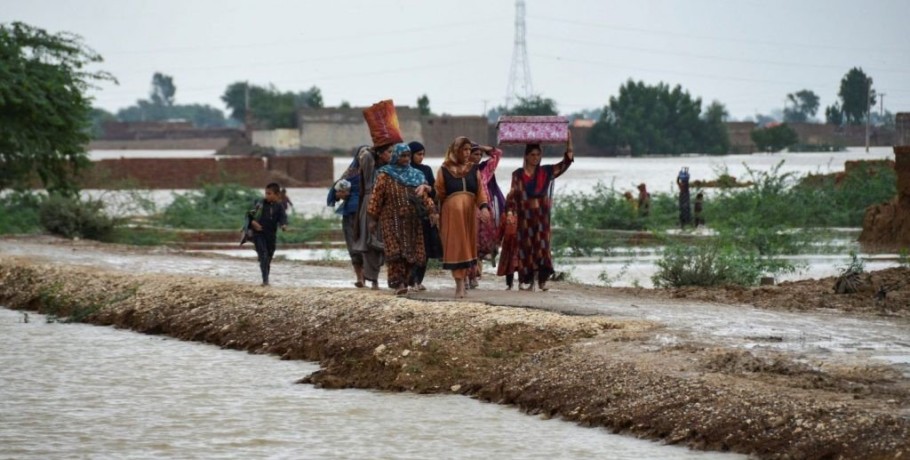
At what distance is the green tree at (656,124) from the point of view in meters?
89.7

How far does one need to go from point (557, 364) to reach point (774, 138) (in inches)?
3377

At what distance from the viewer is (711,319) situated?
12.0 metres

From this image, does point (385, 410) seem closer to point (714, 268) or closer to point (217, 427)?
point (217, 427)

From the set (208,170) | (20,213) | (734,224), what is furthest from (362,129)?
(734,224)

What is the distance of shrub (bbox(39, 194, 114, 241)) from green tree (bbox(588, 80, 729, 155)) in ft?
209

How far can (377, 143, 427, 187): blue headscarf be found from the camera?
13047 millimetres

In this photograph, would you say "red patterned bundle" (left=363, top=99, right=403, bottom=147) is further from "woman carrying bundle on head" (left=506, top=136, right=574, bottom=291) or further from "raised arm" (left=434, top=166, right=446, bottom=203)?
"woman carrying bundle on head" (left=506, top=136, right=574, bottom=291)

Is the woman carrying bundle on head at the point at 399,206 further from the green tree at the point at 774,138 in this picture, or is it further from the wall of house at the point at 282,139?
the green tree at the point at 774,138

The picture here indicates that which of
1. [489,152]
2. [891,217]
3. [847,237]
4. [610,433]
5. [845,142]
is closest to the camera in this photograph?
[610,433]

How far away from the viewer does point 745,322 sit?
11.9 m

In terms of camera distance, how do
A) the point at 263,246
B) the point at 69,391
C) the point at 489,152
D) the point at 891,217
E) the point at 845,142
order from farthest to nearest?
1. the point at 845,142
2. the point at 891,217
3. the point at 263,246
4. the point at 489,152
5. the point at 69,391

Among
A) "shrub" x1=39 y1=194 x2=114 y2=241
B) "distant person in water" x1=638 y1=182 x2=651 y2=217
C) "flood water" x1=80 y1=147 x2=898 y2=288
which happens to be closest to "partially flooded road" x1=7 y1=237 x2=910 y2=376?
"flood water" x1=80 y1=147 x2=898 y2=288

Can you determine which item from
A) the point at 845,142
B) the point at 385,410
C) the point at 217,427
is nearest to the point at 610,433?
the point at 385,410

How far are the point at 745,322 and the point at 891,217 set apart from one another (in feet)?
45.2
